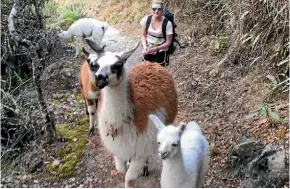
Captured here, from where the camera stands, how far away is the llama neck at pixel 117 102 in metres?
4.24

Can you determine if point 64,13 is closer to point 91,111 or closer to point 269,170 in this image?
point 91,111

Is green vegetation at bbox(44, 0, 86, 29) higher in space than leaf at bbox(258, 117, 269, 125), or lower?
lower

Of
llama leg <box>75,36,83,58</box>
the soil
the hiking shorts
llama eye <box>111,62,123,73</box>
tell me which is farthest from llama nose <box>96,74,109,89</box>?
llama leg <box>75,36,83,58</box>

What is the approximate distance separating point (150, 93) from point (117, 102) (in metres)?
0.50

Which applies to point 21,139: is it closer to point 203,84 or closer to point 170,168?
point 170,168

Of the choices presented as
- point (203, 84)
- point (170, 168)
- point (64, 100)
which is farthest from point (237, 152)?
point (64, 100)

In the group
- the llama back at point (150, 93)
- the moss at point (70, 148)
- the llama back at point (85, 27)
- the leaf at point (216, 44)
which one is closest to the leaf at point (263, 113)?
the llama back at point (150, 93)

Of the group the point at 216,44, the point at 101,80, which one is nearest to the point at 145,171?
the point at 101,80

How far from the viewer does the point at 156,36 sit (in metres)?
6.05

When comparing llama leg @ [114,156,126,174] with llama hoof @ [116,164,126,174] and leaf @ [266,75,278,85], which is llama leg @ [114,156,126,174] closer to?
llama hoof @ [116,164,126,174]

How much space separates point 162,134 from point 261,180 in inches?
47.7

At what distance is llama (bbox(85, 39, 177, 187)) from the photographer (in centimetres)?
420

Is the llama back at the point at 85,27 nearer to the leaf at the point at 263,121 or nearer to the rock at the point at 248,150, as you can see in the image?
the leaf at the point at 263,121

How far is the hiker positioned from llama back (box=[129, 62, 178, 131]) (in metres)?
0.86
